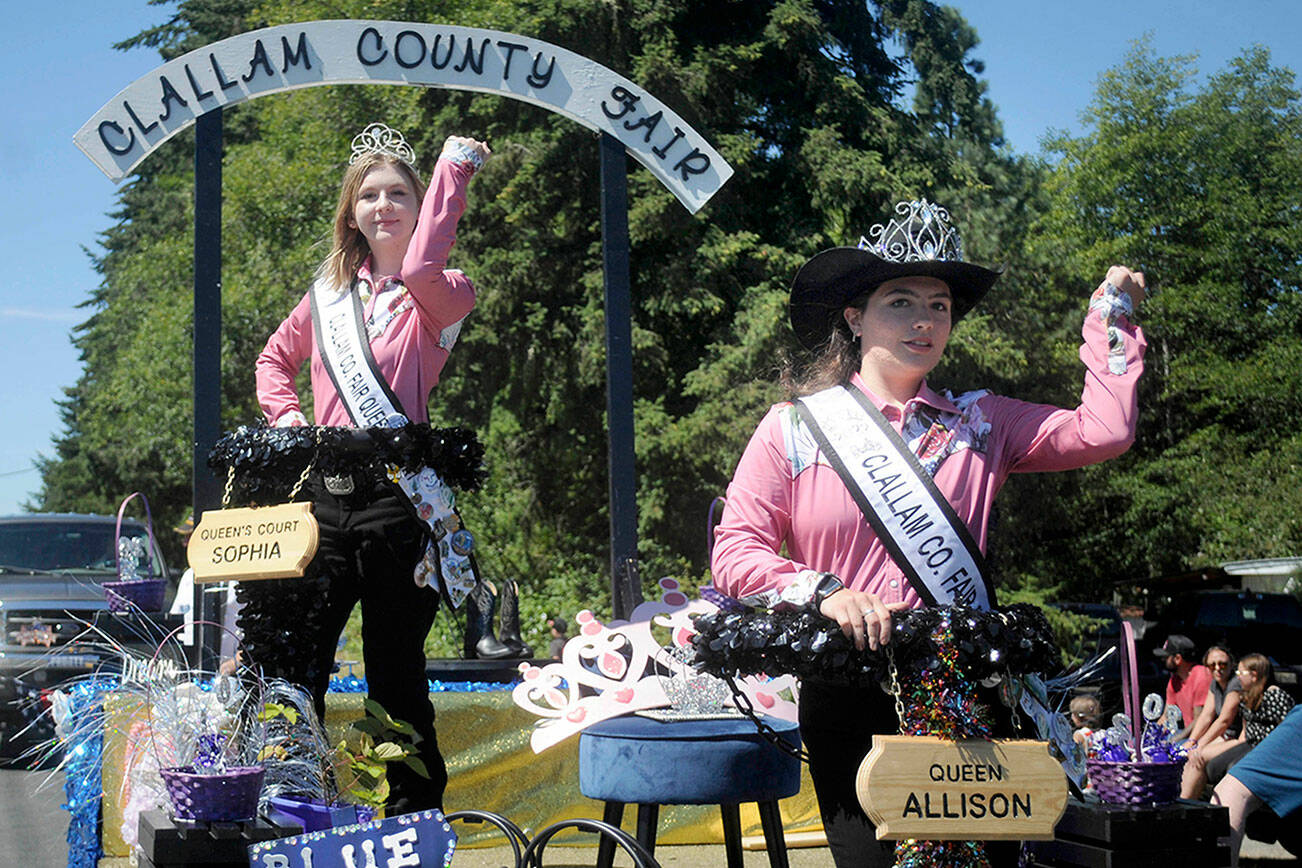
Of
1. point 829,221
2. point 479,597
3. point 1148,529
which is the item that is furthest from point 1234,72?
point 479,597

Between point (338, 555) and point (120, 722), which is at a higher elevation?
point (338, 555)

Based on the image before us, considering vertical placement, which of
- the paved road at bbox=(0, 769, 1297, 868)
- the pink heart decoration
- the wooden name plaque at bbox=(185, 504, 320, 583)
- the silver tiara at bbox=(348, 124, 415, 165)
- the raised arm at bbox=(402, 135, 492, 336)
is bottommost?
the paved road at bbox=(0, 769, 1297, 868)

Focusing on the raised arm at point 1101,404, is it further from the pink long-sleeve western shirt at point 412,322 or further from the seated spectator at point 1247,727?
the seated spectator at point 1247,727

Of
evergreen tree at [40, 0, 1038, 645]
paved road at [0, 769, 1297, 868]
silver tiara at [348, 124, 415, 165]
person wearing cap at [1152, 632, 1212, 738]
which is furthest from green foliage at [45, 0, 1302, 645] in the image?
silver tiara at [348, 124, 415, 165]

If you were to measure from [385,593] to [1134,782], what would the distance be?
1.76 m

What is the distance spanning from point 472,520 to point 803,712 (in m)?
17.4

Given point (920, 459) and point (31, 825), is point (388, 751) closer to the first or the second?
point (920, 459)

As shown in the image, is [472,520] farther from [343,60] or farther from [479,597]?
[343,60]

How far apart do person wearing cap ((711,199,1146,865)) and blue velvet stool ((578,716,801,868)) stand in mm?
784

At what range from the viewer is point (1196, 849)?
304 centimetres

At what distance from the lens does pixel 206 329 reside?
4742mm

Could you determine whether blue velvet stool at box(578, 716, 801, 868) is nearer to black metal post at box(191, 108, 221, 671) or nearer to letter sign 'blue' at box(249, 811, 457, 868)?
letter sign 'blue' at box(249, 811, 457, 868)

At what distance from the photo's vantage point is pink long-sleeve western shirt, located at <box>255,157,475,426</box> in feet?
11.6

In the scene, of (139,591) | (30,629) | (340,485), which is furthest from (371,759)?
(30,629)
